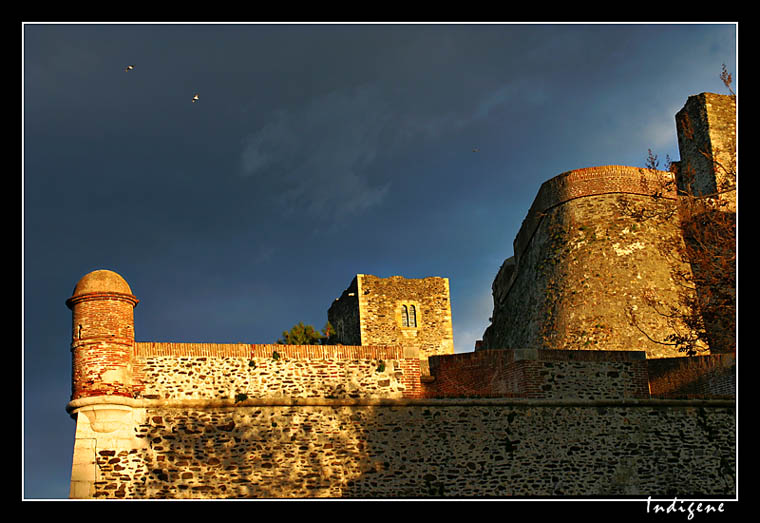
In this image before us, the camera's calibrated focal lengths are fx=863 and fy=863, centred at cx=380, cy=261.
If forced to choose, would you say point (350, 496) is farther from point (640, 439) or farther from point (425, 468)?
point (640, 439)

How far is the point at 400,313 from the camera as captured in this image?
28.9 m

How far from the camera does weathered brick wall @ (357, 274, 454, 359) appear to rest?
1118 inches

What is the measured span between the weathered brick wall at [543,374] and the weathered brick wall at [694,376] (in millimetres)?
863

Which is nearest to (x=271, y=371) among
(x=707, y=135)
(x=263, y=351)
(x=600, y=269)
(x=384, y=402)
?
(x=263, y=351)

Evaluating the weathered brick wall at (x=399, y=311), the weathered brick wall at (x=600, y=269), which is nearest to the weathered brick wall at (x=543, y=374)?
the weathered brick wall at (x=600, y=269)

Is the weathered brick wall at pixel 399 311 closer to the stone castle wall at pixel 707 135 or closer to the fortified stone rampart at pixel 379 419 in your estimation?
the stone castle wall at pixel 707 135

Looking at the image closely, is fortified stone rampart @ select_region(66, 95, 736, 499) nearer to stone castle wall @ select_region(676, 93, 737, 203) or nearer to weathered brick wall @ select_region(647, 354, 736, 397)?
weathered brick wall @ select_region(647, 354, 736, 397)

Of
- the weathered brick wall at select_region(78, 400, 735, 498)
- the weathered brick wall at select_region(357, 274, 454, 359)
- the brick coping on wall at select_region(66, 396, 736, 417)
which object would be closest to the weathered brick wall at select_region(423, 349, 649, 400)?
the brick coping on wall at select_region(66, 396, 736, 417)

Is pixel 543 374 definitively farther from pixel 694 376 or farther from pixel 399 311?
pixel 399 311

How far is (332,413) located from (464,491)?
2.43 meters

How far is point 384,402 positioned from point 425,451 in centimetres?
102

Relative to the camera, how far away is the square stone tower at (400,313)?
28.4 metres

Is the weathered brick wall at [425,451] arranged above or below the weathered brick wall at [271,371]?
below

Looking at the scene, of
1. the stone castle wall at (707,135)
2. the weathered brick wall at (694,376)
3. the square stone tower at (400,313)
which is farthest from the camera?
the square stone tower at (400,313)
